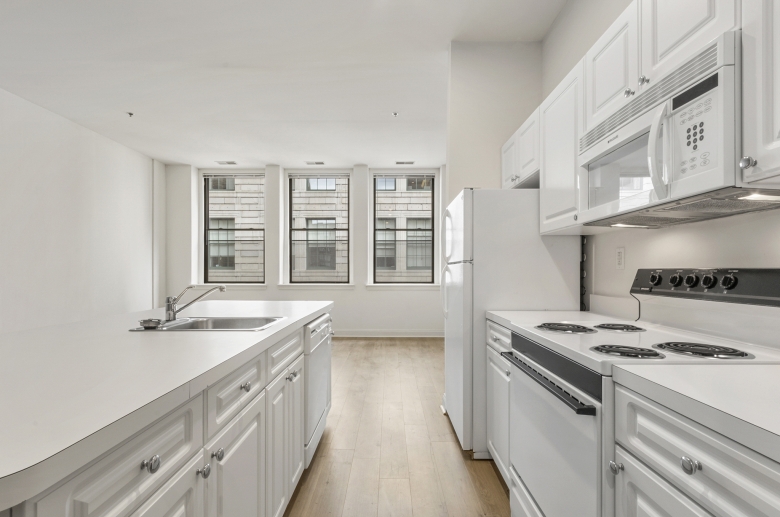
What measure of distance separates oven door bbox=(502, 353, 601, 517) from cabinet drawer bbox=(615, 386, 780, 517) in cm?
14

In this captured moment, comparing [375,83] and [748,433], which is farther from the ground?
[375,83]

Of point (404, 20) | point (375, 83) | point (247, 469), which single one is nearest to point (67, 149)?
point (375, 83)

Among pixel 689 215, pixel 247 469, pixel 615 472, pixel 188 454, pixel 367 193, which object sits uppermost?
pixel 367 193

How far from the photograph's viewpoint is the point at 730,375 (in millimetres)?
1002

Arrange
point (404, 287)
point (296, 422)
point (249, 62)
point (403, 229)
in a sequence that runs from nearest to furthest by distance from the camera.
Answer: point (296, 422) < point (249, 62) < point (404, 287) < point (403, 229)

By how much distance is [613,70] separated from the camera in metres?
1.61

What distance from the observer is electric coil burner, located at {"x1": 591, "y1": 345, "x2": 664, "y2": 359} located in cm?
118

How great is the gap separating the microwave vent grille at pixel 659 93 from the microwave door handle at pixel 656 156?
0.06 m

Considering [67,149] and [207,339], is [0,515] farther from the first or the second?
[67,149]

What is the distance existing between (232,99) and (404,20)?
212 centimetres

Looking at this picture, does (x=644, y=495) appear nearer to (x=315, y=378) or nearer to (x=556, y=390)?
(x=556, y=390)

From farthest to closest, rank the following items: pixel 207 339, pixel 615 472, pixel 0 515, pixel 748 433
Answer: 1. pixel 207 339
2. pixel 615 472
3. pixel 748 433
4. pixel 0 515

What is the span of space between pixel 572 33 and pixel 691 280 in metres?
1.89

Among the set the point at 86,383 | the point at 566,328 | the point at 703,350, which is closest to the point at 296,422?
the point at 86,383
